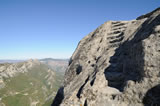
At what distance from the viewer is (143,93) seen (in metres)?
17.2

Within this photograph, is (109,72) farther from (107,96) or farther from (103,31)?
(103,31)

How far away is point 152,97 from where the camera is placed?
53.6 feet

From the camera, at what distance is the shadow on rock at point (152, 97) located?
52.5 feet

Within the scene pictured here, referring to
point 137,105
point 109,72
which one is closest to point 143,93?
point 137,105

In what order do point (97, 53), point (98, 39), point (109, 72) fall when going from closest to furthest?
1. point (109, 72)
2. point (97, 53)
3. point (98, 39)

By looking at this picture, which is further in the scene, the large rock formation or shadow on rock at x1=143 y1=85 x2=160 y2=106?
the large rock formation

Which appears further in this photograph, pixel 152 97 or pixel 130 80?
pixel 130 80

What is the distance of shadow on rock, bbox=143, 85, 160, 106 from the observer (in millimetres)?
15989

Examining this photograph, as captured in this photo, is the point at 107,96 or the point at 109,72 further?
the point at 109,72

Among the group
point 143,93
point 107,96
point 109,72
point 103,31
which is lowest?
point 107,96

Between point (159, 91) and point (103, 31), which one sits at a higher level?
point (103, 31)

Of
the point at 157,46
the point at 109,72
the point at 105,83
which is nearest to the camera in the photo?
the point at 157,46

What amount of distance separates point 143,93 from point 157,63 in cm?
472

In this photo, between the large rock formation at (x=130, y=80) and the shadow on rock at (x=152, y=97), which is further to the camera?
the large rock formation at (x=130, y=80)
